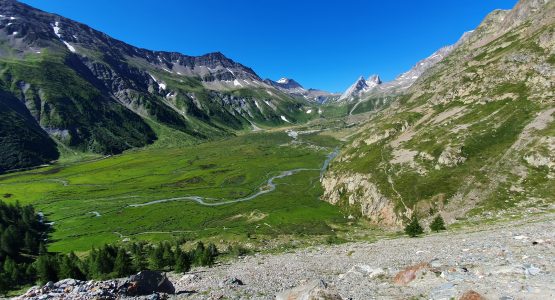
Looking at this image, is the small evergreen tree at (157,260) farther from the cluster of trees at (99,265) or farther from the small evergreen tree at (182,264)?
the small evergreen tree at (182,264)

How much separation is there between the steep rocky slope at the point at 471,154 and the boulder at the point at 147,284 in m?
78.2

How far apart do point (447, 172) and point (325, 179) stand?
240ft

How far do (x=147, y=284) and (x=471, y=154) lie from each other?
363 ft

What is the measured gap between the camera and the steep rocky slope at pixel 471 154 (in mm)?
93312

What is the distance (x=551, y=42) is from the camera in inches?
6043

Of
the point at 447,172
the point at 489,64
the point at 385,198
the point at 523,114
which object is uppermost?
the point at 489,64

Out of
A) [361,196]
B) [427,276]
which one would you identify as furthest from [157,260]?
[361,196]

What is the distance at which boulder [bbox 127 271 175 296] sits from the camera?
36888 mm

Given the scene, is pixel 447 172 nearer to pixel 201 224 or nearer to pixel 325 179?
pixel 325 179

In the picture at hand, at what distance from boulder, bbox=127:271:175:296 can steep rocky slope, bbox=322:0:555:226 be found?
78.2 meters

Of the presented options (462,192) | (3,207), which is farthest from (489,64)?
(3,207)

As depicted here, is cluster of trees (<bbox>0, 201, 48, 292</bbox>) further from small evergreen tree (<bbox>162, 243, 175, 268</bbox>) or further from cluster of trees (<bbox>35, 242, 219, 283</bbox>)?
small evergreen tree (<bbox>162, 243, 175, 268</bbox>)

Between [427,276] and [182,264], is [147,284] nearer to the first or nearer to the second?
[427,276]

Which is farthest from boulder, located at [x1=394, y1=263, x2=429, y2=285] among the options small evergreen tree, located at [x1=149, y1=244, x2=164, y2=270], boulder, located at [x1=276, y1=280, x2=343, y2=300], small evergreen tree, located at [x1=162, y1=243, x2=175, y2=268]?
small evergreen tree, located at [x1=149, y1=244, x2=164, y2=270]
